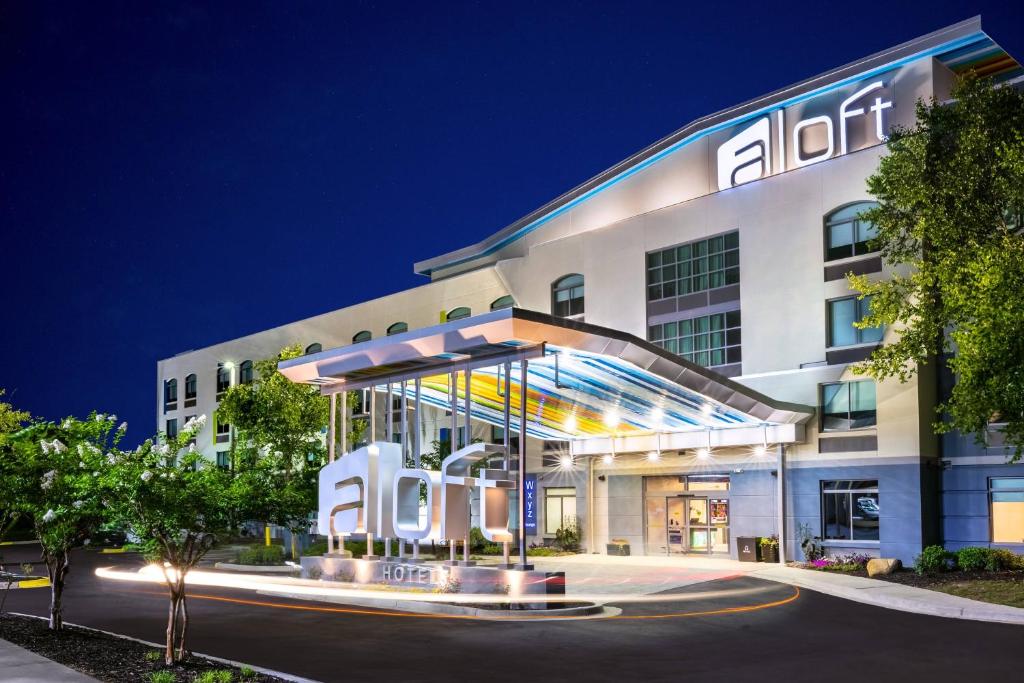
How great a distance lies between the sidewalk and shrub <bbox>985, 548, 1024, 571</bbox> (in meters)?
25.1

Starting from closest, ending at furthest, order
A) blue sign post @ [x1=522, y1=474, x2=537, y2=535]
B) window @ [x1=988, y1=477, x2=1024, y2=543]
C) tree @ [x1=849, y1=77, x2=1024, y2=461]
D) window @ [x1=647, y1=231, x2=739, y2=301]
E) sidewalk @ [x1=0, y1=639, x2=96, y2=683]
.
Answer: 1. sidewalk @ [x1=0, y1=639, x2=96, y2=683]
2. blue sign post @ [x1=522, y1=474, x2=537, y2=535]
3. tree @ [x1=849, y1=77, x2=1024, y2=461]
4. window @ [x1=988, y1=477, x2=1024, y2=543]
5. window @ [x1=647, y1=231, x2=739, y2=301]

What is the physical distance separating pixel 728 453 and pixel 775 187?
973cm

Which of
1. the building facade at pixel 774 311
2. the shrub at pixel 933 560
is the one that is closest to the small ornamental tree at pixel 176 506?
the building facade at pixel 774 311

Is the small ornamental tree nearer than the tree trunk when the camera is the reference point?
Yes

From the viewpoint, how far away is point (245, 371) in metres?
67.2

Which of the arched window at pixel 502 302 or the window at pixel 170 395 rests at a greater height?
the arched window at pixel 502 302

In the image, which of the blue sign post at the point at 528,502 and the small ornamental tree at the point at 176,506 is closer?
the small ornamental tree at the point at 176,506

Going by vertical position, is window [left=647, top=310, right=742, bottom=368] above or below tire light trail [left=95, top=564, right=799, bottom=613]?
above

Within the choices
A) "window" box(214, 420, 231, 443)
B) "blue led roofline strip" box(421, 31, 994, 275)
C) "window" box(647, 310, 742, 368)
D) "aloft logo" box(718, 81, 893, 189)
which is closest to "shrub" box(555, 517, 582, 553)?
"window" box(647, 310, 742, 368)

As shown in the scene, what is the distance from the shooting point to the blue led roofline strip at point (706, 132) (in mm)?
32781

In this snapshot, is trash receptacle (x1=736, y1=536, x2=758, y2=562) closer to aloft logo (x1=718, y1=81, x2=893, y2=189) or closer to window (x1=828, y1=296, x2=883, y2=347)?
window (x1=828, y1=296, x2=883, y2=347)

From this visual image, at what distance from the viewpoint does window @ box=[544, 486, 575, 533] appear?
43562 millimetres

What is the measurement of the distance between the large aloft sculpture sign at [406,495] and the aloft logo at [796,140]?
1892 cm

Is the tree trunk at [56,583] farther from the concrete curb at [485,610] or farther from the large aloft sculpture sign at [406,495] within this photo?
the large aloft sculpture sign at [406,495]
